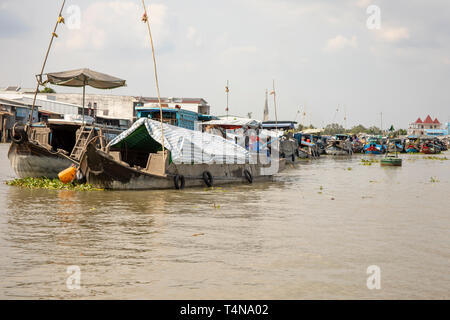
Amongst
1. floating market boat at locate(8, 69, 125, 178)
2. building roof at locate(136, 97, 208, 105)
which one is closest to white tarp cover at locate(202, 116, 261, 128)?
floating market boat at locate(8, 69, 125, 178)

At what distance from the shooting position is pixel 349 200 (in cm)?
1158

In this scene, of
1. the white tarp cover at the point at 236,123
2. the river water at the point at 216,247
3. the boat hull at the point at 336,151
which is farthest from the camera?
the boat hull at the point at 336,151

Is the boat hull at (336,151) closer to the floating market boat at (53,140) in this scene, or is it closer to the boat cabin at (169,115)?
the boat cabin at (169,115)

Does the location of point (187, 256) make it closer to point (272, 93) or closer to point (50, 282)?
point (50, 282)

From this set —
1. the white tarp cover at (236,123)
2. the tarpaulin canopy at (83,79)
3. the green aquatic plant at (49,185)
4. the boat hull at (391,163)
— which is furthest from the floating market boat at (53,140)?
the boat hull at (391,163)

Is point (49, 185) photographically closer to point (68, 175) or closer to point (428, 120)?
point (68, 175)

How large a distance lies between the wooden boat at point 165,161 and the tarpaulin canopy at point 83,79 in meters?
2.23

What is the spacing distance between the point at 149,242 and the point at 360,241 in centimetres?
298

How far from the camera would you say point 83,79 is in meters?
14.3

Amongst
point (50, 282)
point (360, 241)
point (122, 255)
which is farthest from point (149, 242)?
point (360, 241)

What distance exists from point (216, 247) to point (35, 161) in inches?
339

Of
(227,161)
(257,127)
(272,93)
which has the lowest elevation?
(227,161)

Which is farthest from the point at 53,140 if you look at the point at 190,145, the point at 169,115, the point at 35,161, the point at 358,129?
the point at 358,129

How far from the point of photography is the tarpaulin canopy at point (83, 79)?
13969 mm
